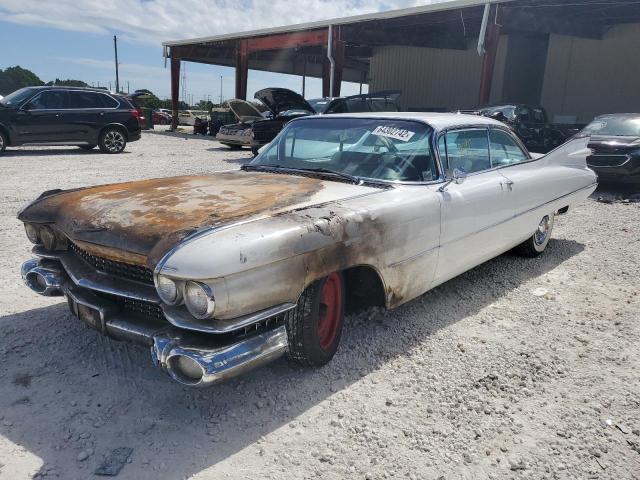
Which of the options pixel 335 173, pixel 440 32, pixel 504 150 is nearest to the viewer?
pixel 335 173

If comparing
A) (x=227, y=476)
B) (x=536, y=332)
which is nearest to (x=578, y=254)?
(x=536, y=332)

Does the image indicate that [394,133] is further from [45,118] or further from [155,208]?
[45,118]

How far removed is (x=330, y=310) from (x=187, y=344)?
0.94 meters

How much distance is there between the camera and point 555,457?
7.62 feet

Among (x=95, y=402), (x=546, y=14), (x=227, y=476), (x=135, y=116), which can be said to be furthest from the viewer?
(x=546, y=14)

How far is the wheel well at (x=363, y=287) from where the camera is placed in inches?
120

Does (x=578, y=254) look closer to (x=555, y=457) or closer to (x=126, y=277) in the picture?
(x=555, y=457)

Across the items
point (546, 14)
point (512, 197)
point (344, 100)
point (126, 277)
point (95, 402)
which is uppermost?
point (546, 14)

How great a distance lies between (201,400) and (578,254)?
4.24 meters

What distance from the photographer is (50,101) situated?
12.6m

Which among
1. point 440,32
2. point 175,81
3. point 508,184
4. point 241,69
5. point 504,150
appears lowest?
point 508,184

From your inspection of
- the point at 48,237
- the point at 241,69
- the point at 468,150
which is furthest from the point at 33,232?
the point at 241,69

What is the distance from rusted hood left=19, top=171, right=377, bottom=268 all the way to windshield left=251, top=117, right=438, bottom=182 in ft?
0.92

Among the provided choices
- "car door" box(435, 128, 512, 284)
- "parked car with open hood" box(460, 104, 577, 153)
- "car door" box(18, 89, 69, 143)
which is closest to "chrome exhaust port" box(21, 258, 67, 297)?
"car door" box(435, 128, 512, 284)
